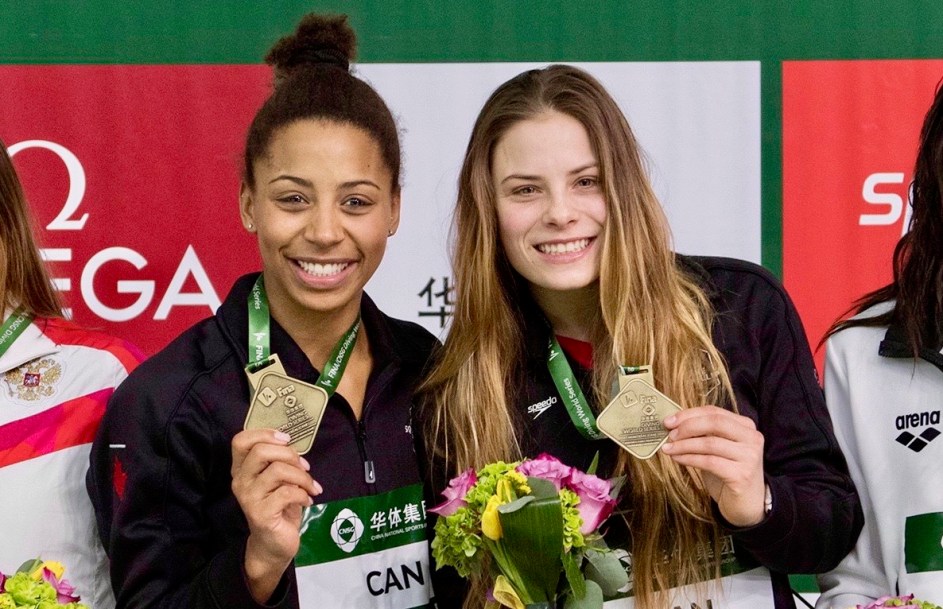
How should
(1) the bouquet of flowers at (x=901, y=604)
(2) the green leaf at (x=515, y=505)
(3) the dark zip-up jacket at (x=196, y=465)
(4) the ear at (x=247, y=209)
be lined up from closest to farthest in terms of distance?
(1) the bouquet of flowers at (x=901, y=604), (2) the green leaf at (x=515, y=505), (3) the dark zip-up jacket at (x=196, y=465), (4) the ear at (x=247, y=209)

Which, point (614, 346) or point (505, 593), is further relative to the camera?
point (614, 346)

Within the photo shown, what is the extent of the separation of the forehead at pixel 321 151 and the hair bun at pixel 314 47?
0.22 m

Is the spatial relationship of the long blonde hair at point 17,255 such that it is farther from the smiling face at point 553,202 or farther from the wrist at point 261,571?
the smiling face at point 553,202

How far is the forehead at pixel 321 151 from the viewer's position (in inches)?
90.8

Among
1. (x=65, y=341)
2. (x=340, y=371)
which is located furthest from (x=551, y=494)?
(x=65, y=341)

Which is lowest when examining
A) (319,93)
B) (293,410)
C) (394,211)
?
(293,410)

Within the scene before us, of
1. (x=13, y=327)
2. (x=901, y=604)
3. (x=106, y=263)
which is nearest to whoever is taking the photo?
(x=901, y=604)

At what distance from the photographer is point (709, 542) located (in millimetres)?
2264

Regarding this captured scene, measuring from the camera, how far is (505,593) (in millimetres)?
2039

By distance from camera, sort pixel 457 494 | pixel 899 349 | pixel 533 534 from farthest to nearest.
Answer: pixel 899 349
pixel 457 494
pixel 533 534

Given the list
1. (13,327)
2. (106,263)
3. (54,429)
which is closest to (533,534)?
(54,429)

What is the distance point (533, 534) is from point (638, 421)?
0.28m

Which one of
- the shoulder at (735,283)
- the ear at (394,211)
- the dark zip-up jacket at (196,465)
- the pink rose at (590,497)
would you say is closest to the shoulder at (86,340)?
the dark zip-up jacket at (196,465)

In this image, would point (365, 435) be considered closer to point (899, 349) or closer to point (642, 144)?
point (899, 349)
